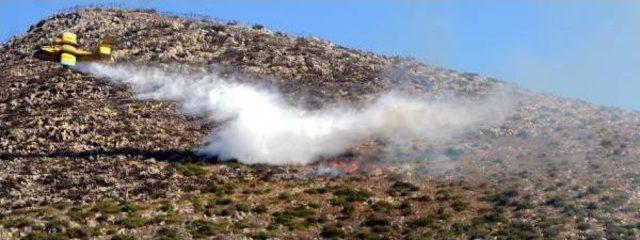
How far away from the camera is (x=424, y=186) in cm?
6069

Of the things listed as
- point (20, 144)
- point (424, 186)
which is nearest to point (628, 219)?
point (424, 186)

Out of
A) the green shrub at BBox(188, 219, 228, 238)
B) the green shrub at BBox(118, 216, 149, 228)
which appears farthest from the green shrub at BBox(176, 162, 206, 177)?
the green shrub at BBox(188, 219, 228, 238)

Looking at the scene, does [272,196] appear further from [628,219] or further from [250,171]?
[628,219]

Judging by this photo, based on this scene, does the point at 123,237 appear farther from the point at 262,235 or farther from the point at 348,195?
the point at 348,195

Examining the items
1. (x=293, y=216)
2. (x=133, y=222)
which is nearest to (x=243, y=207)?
(x=293, y=216)

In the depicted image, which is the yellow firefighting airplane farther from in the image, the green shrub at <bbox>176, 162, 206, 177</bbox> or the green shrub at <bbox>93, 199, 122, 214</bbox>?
the green shrub at <bbox>93, 199, 122, 214</bbox>

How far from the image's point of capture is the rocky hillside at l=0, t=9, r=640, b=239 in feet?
165

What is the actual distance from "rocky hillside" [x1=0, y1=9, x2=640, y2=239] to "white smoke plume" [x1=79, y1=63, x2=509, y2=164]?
2223 mm

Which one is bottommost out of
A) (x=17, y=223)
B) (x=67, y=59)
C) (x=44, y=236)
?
(x=44, y=236)

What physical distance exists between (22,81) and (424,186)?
48.2 m

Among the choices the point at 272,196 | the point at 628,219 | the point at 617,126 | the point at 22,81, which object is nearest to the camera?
the point at 628,219

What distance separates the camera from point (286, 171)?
65.5 metres

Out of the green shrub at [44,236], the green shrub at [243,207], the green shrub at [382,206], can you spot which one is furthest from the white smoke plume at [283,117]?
the green shrub at [44,236]

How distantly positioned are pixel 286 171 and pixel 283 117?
12.4 meters
